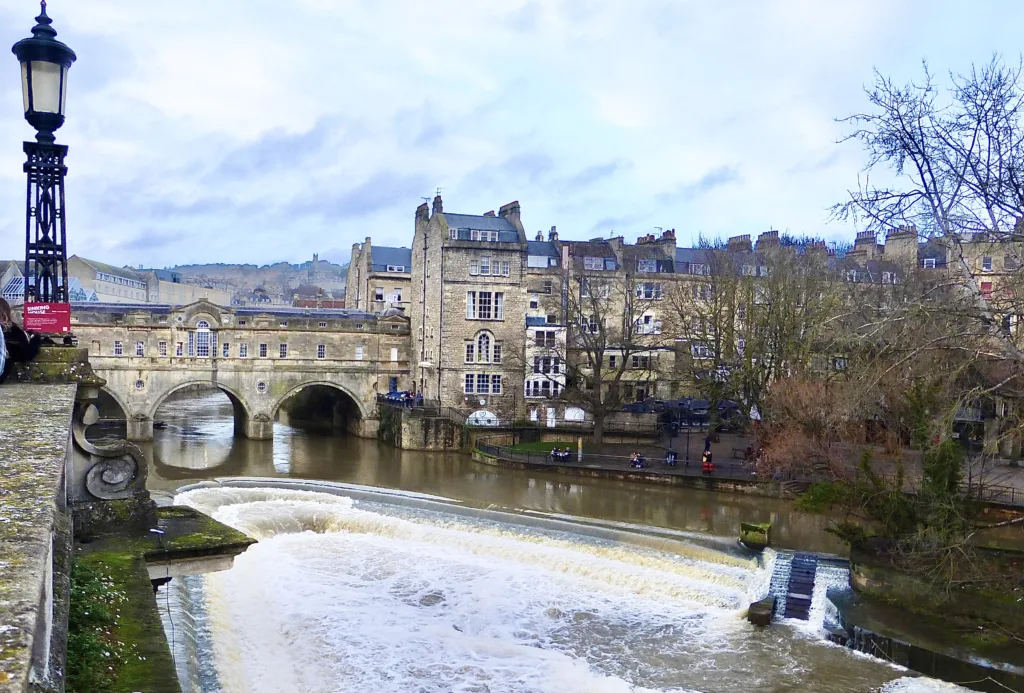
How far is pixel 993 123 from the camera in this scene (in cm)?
1098

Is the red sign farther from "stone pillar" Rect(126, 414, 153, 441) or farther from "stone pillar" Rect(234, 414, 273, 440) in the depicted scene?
"stone pillar" Rect(234, 414, 273, 440)

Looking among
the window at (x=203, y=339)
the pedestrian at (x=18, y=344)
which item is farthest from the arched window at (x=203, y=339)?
the pedestrian at (x=18, y=344)

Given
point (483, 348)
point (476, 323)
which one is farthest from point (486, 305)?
point (483, 348)

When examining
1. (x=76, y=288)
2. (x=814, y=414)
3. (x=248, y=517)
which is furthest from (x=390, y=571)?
(x=76, y=288)

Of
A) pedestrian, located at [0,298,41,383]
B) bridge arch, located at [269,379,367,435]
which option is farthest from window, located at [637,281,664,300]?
pedestrian, located at [0,298,41,383]

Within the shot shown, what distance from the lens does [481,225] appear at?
43.4 meters

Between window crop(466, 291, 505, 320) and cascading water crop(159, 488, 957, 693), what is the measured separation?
18464 mm

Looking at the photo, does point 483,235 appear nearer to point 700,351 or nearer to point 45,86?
point 700,351

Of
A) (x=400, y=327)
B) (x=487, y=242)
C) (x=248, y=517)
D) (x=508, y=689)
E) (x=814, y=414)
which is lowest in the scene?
(x=508, y=689)

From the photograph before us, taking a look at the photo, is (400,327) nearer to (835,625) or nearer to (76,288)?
(835,625)

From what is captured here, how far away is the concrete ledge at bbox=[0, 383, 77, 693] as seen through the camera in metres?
2.20

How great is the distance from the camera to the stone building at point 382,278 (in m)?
55.2

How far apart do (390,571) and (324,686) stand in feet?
18.4

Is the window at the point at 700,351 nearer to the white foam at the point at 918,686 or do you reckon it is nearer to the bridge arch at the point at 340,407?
the bridge arch at the point at 340,407
